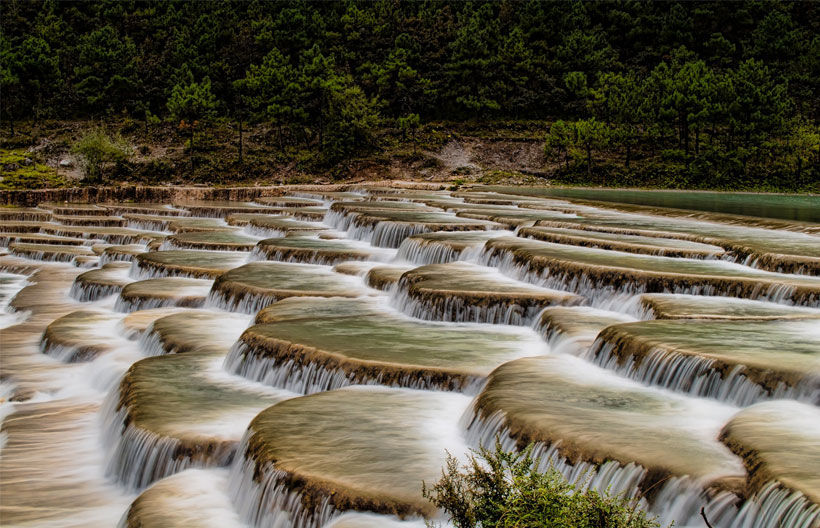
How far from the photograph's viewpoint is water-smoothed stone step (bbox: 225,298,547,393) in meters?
11.4

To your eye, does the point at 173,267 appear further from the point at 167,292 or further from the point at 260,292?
the point at 260,292

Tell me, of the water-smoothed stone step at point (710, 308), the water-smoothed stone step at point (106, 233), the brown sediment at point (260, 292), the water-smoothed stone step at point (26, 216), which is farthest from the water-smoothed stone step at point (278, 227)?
Answer: the water-smoothed stone step at point (710, 308)

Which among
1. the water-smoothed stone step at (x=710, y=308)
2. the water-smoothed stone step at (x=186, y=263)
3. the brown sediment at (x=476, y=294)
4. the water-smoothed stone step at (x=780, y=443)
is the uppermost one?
the water-smoothed stone step at (x=710, y=308)

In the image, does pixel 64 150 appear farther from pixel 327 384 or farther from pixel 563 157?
pixel 327 384

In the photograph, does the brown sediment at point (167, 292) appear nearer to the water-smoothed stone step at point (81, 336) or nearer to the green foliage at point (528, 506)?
the water-smoothed stone step at point (81, 336)

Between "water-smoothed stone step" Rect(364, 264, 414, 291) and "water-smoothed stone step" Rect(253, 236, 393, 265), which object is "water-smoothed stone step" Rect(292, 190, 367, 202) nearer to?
Result: "water-smoothed stone step" Rect(253, 236, 393, 265)

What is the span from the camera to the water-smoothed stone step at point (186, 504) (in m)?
8.35

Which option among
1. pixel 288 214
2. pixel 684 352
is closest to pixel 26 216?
pixel 288 214

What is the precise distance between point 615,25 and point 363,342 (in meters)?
87.3

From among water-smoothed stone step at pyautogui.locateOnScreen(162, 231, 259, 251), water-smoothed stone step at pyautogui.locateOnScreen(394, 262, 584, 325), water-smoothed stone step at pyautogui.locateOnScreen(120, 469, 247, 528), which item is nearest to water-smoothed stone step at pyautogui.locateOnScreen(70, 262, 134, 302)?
water-smoothed stone step at pyautogui.locateOnScreen(162, 231, 259, 251)

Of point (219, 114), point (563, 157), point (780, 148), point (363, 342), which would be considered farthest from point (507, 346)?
point (219, 114)

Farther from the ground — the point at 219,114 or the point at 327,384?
the point at 219,114

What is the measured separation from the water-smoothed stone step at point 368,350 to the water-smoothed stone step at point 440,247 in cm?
559

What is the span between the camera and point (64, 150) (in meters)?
74.6
